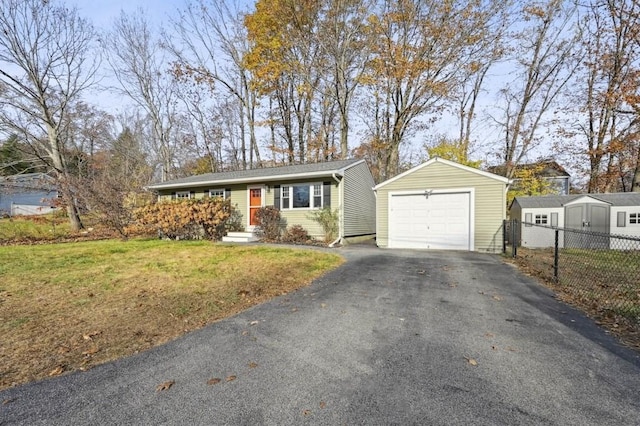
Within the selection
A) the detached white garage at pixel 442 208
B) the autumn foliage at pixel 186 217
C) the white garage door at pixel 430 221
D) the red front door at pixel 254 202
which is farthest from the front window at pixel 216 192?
the white garage door at pixel 430 221

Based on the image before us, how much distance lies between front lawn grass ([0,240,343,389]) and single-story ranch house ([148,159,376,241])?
4.09 meters

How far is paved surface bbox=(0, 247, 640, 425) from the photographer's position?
7.04 feet

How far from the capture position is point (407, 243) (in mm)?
11648

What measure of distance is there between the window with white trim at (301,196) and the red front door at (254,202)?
1.21 metres

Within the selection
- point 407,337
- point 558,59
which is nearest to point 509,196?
point 558,59

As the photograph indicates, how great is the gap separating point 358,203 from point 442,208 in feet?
13.5

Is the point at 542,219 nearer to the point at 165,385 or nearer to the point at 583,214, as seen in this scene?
the point at 583,214

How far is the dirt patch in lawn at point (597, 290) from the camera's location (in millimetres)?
3863

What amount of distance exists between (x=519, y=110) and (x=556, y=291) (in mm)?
19866

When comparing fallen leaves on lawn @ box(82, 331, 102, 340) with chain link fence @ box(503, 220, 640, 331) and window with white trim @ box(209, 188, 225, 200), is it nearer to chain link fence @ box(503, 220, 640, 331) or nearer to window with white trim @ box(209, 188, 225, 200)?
chain link fence @ box(503, 220, 640, 331)

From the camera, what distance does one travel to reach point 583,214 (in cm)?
1377

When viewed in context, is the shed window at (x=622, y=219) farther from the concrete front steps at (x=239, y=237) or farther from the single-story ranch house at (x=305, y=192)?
the concrete front steps at (x=239, y=237)

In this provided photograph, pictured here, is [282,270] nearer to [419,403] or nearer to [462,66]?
[419,403]

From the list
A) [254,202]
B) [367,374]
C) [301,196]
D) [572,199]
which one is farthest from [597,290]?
[254,202]
